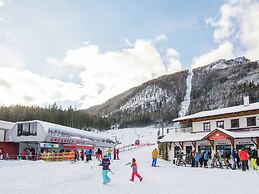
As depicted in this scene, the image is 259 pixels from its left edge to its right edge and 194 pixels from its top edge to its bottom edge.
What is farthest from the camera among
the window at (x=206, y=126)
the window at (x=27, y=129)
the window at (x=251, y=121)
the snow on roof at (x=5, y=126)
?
the snow on roof at (x=5, y=126)

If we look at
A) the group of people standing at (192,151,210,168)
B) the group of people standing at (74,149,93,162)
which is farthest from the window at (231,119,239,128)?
the group of people standing at (74,149,93,162)

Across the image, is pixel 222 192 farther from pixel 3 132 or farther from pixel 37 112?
pixel 37 112

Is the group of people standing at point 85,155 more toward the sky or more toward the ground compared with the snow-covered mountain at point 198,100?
more toward the ground

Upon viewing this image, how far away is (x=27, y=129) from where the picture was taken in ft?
105

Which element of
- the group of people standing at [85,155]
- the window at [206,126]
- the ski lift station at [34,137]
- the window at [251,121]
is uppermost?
the window at [251,121]

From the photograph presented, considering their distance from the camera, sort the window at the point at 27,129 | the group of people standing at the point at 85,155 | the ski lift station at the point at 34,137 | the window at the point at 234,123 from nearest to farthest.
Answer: the group of people standing at the point at 85,155 → the window at the point at 234,123 → the ski lift station at the point at 34,137 → the window at the point at 27,129

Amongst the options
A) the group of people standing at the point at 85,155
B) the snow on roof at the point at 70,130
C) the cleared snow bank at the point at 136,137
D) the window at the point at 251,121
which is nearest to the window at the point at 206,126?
the window at the point at 251,121

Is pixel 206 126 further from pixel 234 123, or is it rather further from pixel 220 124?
pixel 234 123

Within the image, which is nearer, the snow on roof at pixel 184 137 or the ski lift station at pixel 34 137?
the snow on roof at pixel 184 137

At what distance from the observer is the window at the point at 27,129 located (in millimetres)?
31619

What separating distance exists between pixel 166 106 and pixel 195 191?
551ft

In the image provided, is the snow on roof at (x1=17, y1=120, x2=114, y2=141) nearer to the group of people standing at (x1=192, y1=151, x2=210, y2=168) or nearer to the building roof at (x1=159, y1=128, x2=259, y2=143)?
the building roof at (x1=159, y1=128, x2=259, y2=143)

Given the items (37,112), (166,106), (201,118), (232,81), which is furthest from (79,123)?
(232,81)

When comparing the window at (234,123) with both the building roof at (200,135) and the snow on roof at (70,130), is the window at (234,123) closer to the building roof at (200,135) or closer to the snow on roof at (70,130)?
the building roof at (200,135)
